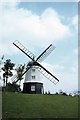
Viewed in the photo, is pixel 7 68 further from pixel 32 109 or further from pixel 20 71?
pixel 32 109

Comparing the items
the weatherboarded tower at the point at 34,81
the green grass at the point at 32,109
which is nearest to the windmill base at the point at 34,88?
the weatherboarded tower at the point at 34,81

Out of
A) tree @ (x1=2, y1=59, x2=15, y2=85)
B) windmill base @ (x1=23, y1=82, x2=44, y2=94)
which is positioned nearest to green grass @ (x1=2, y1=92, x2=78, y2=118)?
windmill base @ (x1=23, y1=82, x2=44, y2=94)

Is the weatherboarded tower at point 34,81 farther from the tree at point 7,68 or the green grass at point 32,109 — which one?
the green grass at point 32,109

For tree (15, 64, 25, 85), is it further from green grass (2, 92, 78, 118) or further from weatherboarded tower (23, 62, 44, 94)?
green grass (2, 92, 78, 118)

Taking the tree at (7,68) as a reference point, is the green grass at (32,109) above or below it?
below

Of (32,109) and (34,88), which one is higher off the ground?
(34,88)

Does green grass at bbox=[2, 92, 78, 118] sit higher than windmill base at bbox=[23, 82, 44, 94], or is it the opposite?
windmill base at bbox=[23, 82, 44, 94]

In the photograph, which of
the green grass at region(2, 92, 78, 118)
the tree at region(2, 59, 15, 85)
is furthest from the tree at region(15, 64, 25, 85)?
the green grass at region(2, 92, 78, 118)

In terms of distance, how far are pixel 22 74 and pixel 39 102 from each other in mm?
23885

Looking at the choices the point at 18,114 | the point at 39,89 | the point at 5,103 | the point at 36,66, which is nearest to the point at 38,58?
the point at 36,66

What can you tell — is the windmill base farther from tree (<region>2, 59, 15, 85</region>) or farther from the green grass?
the green grass

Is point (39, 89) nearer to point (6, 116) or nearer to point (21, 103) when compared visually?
point (21, 103)

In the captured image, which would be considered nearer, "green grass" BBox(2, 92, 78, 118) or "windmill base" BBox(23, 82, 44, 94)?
"green grass" BBox(2, 92, 78, 118)

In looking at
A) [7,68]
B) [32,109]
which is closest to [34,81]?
[7,68]
